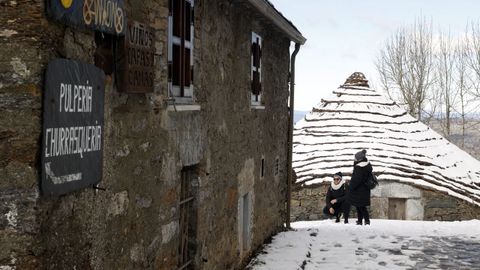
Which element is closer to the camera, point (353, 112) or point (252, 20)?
point (252, 20)

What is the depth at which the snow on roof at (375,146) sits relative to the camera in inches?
677

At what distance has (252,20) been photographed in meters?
8.91

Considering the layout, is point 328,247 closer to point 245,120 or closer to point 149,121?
point 245,120

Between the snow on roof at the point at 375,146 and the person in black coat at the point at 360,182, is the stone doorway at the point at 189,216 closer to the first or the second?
the person in black coat at the point at 360,182

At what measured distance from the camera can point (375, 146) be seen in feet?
62.8

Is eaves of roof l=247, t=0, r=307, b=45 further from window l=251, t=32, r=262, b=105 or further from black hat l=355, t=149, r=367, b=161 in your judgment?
black hat l=355, t=149, r=367, b=161

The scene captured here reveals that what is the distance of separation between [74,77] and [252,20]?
5707 millimetres

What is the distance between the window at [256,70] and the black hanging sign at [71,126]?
541cm

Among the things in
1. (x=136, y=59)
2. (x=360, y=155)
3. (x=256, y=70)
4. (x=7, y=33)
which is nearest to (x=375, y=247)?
(x=360, y=155)

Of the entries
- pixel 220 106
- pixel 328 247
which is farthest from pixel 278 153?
pixel 220 106

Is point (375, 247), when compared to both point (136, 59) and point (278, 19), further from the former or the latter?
point (136, 59)

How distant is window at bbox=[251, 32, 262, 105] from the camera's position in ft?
30.0

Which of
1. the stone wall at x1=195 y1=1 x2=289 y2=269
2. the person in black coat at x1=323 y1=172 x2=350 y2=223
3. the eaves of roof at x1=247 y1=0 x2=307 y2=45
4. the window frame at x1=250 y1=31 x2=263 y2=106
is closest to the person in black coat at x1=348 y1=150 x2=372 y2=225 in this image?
the person in black coat at x1=323 y1=172 x2=350 y2=223

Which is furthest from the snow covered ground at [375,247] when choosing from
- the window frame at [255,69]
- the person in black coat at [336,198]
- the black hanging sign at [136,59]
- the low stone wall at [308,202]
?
the black hanging sign at [136,59]
